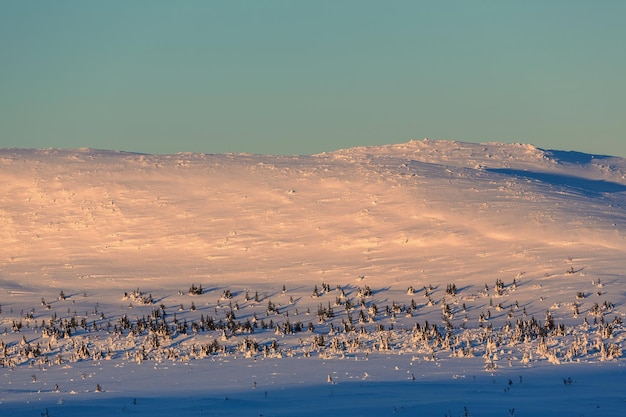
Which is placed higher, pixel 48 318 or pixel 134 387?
pixel 48 318

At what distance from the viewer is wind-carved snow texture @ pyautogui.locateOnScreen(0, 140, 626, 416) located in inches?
762

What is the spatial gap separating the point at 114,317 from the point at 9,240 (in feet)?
50.8

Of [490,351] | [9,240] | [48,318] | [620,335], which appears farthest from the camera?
[9,240]

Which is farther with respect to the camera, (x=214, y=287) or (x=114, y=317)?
(x=214, y=287)

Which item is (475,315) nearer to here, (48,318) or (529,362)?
(529,362)

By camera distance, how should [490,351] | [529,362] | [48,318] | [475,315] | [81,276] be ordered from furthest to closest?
[81,276], [48,318], [475,315], [490,351], [529,362]

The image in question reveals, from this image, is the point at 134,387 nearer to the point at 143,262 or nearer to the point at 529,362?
the point at 529,362

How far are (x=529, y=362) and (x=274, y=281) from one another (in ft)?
54.0

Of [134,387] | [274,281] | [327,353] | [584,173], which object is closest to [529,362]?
[327,353]

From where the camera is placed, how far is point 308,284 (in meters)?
36.6

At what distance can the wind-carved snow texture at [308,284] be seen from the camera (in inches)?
762

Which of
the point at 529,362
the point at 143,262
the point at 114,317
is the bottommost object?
the point at 529,362

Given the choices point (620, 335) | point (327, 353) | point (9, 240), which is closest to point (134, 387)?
point (327, 353)

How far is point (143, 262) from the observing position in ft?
137
